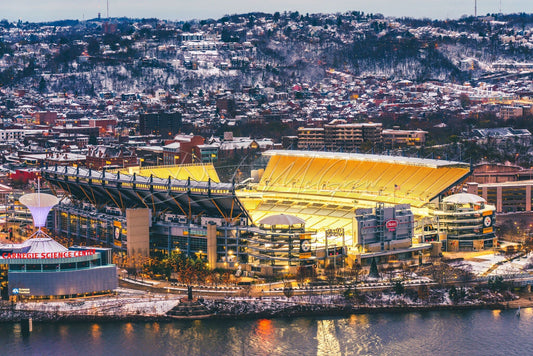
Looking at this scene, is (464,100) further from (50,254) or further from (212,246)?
(50,254)

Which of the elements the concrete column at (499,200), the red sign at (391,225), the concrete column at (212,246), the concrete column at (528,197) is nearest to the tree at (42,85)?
the concrete column at (499,200)

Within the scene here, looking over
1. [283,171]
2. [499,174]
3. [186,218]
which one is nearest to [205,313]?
[186,218]

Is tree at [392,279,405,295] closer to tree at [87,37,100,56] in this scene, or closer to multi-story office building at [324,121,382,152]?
multi-story office building at [324,121,382,152]

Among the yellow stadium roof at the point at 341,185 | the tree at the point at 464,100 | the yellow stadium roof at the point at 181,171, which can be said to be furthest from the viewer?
the tree at the point at 464,100

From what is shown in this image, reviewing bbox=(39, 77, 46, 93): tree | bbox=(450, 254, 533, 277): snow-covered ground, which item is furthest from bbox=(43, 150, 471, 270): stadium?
bbox=(39, 77, 46, 93): tree

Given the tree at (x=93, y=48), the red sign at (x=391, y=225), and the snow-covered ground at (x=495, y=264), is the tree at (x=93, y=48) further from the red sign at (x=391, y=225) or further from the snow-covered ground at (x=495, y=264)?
the snow-covered ground at (x=495, y=264)

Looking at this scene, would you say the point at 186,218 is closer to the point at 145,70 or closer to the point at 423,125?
the point at 423,125
